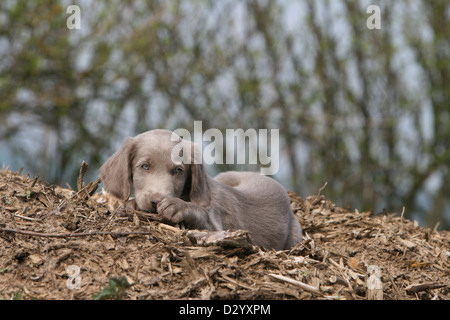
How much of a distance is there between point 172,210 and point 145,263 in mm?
655

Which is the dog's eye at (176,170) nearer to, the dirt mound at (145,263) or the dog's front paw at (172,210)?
the dog's front paw at (172,210)

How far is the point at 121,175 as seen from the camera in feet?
17.1

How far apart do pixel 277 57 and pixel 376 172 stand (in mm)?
4092

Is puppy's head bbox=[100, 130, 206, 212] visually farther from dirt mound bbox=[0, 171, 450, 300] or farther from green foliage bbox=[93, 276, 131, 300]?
green foliage bbox=[93, 276, 131, 300]

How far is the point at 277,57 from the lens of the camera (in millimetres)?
16875

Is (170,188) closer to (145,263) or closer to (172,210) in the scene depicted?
(172,210)

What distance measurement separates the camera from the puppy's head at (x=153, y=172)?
5.03 metres

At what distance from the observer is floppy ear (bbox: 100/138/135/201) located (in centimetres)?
520

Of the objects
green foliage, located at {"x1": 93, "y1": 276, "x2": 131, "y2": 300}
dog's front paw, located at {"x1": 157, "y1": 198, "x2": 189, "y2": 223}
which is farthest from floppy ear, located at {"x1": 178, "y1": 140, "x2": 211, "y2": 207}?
green foliage, located at {"x1": 93, "y1": 276, "x2": 131, "y2": 300}

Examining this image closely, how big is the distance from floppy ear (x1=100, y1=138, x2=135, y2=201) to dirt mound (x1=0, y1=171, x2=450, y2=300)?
0.16 metres

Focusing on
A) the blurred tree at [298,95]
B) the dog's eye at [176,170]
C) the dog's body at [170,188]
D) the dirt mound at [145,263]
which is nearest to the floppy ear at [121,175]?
the dog's body at [170,188]

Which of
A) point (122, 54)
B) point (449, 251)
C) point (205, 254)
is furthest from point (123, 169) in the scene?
point (122, 54)

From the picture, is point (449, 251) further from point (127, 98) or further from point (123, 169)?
point (127, 98)

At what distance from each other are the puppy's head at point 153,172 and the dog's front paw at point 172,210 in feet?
0.26
